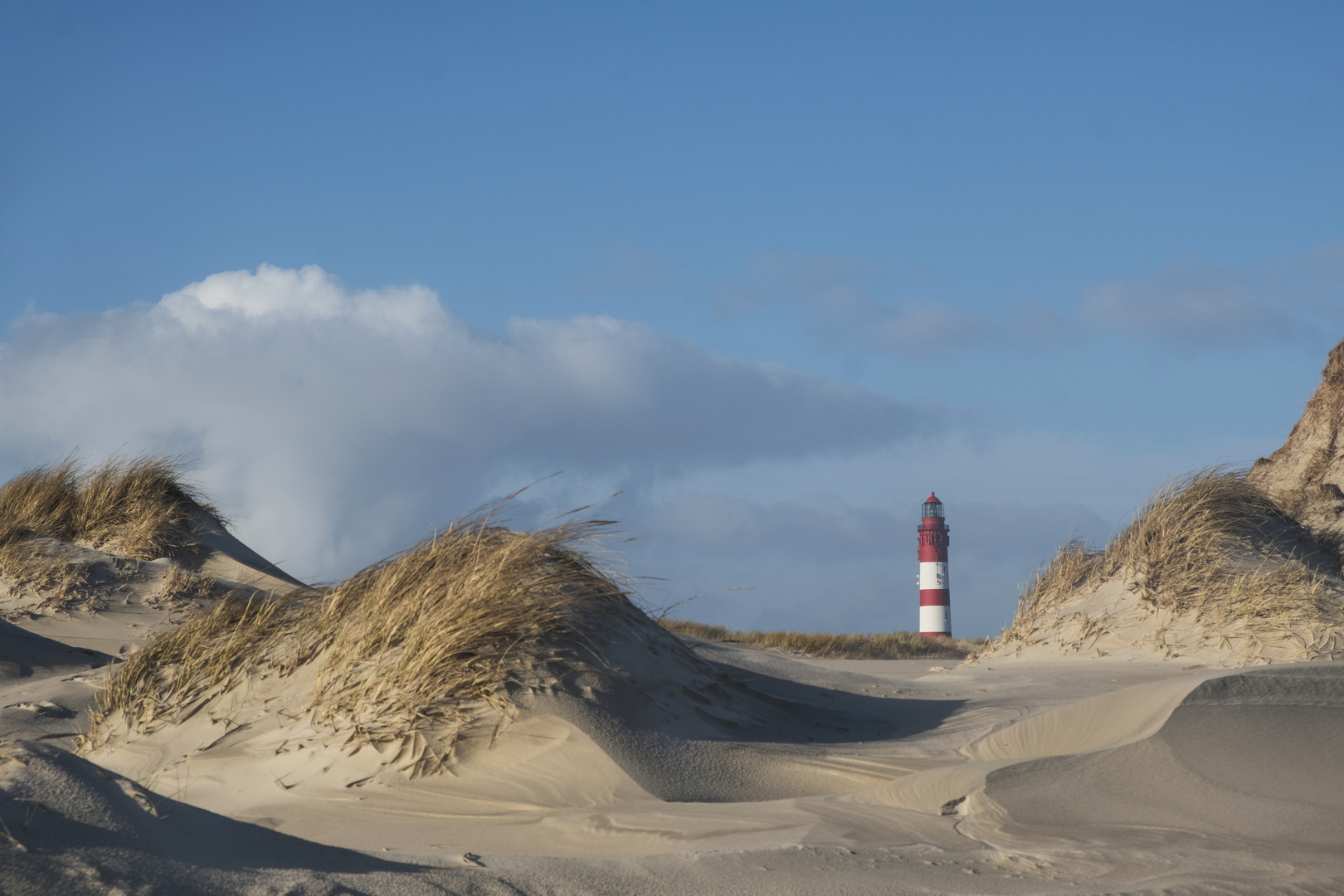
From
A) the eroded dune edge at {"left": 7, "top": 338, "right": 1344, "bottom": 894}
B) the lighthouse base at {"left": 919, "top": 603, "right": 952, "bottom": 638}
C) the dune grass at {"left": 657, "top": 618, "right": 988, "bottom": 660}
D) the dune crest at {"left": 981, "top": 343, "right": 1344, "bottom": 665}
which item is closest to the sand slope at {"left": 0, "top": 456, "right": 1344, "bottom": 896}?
the eroded dune edge at {"left": 7, "top": 338, "right": 1344, "bottom": 894}

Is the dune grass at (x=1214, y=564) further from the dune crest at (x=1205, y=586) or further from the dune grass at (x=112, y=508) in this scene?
the dune grass at (x=112, y=508)

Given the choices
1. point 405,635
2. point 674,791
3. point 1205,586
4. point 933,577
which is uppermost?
point 933,577

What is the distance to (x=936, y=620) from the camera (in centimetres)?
2375

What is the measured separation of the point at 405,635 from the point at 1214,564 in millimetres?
7326

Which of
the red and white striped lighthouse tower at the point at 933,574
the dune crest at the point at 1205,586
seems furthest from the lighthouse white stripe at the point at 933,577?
the dune crest at the point at 1205,586

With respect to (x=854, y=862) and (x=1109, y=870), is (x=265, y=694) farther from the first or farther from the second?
(x=1109, y=870)

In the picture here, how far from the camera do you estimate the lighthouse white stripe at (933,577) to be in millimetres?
24141

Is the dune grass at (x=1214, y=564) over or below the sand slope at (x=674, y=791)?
over

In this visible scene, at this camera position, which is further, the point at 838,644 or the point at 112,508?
the point at 838,644

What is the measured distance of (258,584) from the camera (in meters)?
10.6

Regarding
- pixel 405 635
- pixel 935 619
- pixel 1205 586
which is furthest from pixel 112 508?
pixel 935 619

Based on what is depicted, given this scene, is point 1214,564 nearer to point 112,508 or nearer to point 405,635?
point 405,635

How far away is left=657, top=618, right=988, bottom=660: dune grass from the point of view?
14.4 m

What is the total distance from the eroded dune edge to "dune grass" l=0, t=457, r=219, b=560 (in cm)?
307
